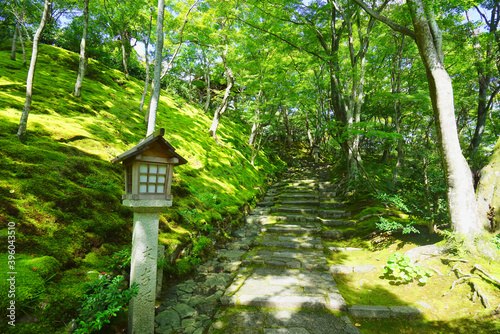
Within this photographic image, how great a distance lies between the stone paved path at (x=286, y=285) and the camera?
3.28 meters

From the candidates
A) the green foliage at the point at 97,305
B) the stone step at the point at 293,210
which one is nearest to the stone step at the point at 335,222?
the stone step at the point at 293,210

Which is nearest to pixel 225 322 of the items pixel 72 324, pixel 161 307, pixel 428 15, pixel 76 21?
pixel 161 307

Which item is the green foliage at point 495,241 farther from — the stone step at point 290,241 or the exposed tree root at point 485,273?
the stone step at point 290,241

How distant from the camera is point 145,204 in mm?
2979

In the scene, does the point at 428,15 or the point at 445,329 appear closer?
the point at 445,329

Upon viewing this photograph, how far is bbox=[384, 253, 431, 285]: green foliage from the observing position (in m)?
A: 3.98

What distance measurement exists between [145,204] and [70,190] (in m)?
1.96

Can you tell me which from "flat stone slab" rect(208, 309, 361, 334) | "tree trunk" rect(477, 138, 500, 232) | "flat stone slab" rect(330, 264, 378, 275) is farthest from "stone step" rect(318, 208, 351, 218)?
"flat stone slab" rect(208, 309, 361, 334)

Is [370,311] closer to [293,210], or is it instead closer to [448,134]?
[448,134]

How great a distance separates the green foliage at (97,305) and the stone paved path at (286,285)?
56.8 inches

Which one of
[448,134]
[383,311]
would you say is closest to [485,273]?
[383,311]

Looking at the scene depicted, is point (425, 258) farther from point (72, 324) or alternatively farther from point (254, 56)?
point (254, 56)

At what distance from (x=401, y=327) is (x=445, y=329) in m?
0.55

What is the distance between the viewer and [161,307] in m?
3.58
